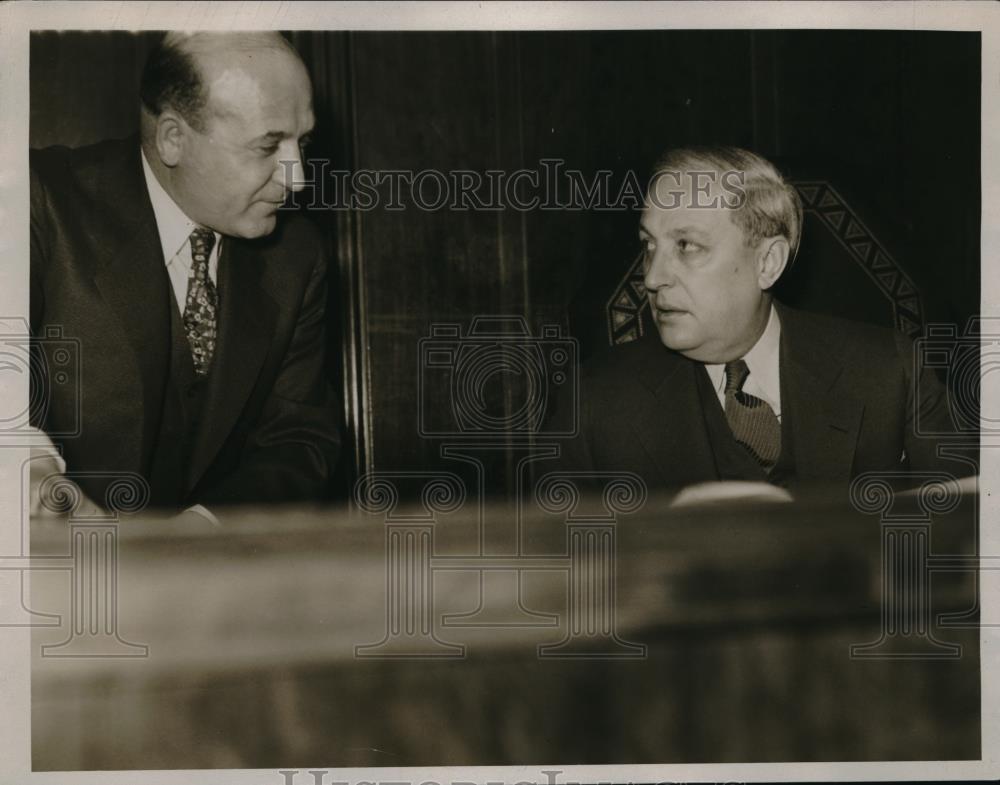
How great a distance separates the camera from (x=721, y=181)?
11.0ft

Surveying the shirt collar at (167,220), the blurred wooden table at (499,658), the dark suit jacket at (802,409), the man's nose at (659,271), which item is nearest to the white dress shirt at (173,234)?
the shirt collar at (167,220)

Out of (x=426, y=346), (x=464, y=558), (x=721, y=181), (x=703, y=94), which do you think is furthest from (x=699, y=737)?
(x=703, y=94)

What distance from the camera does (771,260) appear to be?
11.1 ft

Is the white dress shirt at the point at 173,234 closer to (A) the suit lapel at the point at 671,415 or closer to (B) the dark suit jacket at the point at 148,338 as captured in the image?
(B) the dark suit jacket at the point at 148,338

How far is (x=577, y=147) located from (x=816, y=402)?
3.18ft

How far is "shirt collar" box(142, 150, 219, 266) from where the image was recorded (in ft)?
10.8

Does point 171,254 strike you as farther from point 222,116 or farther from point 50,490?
point 50,490

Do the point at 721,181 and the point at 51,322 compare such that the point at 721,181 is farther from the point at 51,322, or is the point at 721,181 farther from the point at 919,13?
the point at 51,322

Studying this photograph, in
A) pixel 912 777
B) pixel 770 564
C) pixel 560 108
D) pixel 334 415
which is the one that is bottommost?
pixel 912 777

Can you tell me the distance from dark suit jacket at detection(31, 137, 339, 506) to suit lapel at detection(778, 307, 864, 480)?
1.27 meters

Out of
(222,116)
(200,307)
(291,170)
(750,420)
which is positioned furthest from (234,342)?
(750,420)

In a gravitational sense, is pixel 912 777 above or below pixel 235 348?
below

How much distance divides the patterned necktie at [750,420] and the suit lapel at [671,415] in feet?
0.28

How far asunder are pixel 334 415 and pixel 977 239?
1860mm
